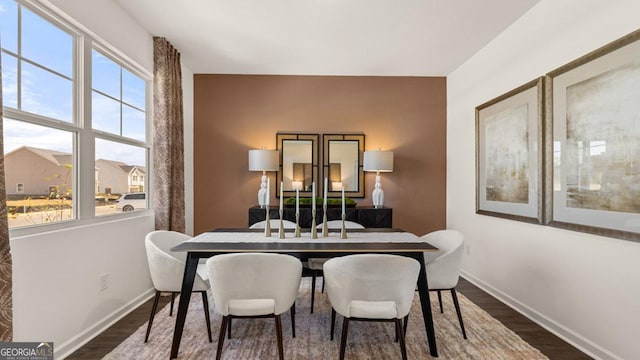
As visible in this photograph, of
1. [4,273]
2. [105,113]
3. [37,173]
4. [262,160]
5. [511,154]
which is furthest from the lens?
[262,160]

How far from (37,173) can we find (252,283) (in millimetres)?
1674

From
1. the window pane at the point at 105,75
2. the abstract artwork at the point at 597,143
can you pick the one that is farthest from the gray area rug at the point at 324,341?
the window pane at the point at 105,75

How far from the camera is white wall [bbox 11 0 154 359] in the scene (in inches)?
72.1

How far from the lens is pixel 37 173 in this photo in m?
1.99

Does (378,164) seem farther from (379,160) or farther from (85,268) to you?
(85,268)

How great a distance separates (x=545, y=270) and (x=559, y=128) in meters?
1.20

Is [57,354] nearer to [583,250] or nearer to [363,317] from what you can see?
[363,317]

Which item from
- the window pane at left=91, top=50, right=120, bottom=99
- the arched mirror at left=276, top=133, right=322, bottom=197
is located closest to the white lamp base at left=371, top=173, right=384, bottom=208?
the arched mirror at left=276, top=133, right=322, bottom=197

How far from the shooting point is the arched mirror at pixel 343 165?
4.27 meters

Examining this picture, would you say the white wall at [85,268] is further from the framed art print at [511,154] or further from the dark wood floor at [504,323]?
the framed art print at [511,154]

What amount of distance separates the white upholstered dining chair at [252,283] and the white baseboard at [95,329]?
1.18 m

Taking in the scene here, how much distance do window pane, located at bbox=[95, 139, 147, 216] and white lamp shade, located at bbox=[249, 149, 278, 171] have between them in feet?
4.05

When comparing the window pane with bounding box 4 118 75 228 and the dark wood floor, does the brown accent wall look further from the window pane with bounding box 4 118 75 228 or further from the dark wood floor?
the window pane with bounding box 4 118 75 228

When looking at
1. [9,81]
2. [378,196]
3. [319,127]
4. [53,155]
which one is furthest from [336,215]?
[9,81]
